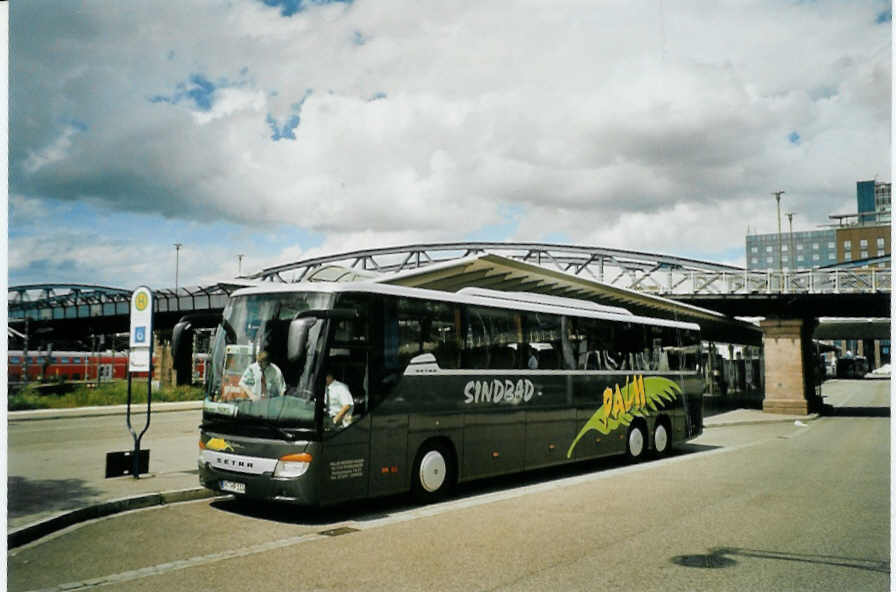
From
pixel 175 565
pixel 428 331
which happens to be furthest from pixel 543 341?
pixel 175 565

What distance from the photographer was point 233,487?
955 centimetres

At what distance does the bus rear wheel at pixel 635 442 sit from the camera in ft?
53.8

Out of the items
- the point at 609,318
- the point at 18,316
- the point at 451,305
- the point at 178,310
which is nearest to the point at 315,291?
the point at 451,305

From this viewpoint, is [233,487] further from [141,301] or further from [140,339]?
[141,301]

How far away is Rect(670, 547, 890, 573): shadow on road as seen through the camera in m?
7.00

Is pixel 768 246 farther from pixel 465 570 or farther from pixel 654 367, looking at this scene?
pixel 465 570

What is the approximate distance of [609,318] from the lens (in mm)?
15828

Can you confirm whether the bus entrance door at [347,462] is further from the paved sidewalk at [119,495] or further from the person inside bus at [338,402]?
the paved sidewalk at [119,495]

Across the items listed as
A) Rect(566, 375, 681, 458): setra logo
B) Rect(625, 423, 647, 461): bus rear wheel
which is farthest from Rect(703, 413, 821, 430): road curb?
Rect(625, 423, 647, 461): bus rear wheel

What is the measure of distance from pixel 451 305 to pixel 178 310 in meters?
43.7

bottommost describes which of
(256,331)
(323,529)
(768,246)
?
(323,529)

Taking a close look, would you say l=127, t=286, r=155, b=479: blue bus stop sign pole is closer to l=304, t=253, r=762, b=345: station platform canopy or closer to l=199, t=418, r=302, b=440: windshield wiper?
l=199, t=418, r=302, b=440: windshield wiper

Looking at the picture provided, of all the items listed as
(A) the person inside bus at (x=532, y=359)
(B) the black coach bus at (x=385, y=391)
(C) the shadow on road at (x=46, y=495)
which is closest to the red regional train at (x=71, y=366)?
(C) the shadow on road at (x=46, y=495)

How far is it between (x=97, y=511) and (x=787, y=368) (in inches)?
1402
